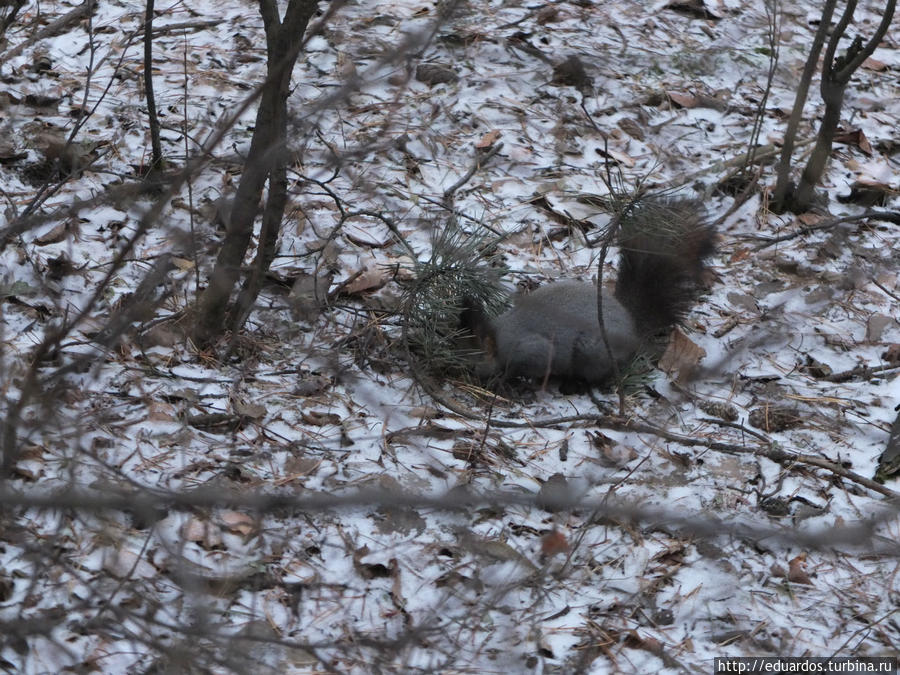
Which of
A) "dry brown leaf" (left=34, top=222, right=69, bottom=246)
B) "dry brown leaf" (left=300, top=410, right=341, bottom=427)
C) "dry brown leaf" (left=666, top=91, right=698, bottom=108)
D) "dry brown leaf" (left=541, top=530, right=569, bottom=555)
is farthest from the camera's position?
"dry brown leaf" (left=666, top=91, right=698, bottom=108)

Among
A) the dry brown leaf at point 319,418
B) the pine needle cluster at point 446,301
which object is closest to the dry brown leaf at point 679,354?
the pine needle cluster at point 446,301

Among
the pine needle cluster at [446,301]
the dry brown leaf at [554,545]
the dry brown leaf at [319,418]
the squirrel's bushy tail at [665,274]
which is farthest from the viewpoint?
the squirrel's bushy tail at [665,274]

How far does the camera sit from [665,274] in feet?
10.1

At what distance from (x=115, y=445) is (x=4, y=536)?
0.42 metres

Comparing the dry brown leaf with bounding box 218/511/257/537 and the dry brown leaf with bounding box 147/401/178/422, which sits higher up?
the dry brown leaf with bounding box 147/401/178/422

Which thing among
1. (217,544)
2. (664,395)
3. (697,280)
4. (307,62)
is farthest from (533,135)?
(217,544)

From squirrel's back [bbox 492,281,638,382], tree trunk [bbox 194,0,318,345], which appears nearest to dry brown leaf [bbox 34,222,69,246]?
tree trunk [bbox 194,0,318,345]

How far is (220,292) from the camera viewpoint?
2.72m

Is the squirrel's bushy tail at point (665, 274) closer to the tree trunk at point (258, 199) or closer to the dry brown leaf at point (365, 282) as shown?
the dry brown leaf at point (365, 282)

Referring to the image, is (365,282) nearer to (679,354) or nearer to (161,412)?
(161,412)

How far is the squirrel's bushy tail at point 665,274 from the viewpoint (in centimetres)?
302

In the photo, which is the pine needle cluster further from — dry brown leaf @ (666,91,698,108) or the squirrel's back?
dry brown leaf @ (666,91,698,108)

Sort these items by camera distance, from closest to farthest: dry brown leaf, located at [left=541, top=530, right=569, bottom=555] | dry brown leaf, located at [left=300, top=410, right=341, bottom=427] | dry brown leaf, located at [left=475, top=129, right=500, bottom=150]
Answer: dry brown leaf, located at [left=541, top=530, right=569, bottom=555], dry brown leaf, located at [left=300, top=410, right=341, bottom=427], dry brown leaf, located at [left=475, top=129, right=500, bottom=150]

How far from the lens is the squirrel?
2.98 meters
